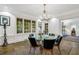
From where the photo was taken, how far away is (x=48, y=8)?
3.02 m

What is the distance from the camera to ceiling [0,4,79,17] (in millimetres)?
2925

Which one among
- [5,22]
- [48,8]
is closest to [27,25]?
[5,22]

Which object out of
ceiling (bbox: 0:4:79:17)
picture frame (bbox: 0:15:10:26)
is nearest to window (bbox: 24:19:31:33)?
ceiling (bbox: 0:4:79:17)

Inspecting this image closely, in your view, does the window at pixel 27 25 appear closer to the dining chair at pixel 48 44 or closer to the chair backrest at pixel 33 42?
the chair backrest at pixel 33 42

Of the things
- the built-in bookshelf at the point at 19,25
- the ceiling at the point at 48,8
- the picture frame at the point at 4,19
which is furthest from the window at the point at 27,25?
the picture frame at the point at 4,19

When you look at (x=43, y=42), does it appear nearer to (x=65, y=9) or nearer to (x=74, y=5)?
(x=65, y=9)

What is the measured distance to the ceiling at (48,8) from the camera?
2.92 m

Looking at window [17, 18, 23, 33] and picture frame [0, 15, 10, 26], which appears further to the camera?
window [17, 18, 23, 33]

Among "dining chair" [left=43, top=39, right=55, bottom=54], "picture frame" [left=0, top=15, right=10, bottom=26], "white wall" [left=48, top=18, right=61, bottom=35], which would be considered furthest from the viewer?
"dining chair" [left=43, top=39, right=55, bottom=54]

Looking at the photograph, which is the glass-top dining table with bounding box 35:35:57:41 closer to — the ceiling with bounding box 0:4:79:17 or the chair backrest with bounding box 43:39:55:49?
the chair backrest with bounding box 43:39:55:49

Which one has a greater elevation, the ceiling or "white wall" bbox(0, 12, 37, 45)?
the ceiling

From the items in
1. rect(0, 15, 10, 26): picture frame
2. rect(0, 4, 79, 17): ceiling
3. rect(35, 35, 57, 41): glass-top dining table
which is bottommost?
rect(35, 35, 57, 41): glass-top dining table
